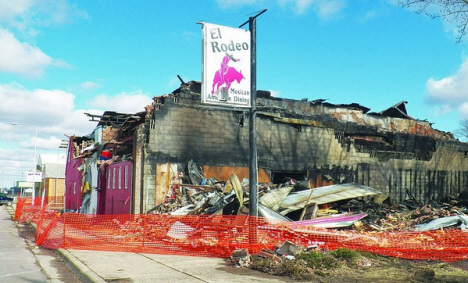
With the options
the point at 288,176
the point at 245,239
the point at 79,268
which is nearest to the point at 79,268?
the point at 79,268

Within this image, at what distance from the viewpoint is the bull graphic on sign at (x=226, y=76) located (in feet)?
34.7

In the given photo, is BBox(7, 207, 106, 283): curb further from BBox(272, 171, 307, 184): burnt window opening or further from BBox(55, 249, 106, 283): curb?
BBox(272, 171, 307, 184): burnt window opening

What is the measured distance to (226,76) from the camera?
10.6 metres


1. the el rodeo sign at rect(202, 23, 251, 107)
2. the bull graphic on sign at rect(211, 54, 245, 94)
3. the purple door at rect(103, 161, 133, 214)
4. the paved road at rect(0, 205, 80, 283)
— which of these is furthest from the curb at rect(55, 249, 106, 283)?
the purple door at rect(103, 161, 133, 214)

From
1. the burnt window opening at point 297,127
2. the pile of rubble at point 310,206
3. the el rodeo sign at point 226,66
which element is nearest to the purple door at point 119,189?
the pile of rubble at point 310,206

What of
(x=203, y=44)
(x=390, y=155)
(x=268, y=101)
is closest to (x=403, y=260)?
(x=203, y=44)

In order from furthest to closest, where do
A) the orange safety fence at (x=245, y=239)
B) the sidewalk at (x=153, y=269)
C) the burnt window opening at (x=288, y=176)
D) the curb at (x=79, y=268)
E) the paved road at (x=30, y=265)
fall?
1. the burnt window opening at (x=288, y=176)
2. the orange safety fence at (x=245, y=239)
3. the paved road at (x=30, y=265)
4. the curb at (x=79, y=268)
5. the sidewalk at (x=153, y=269)

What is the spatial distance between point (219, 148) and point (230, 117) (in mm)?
1554

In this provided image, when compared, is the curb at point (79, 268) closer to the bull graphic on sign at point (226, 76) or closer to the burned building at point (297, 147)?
the bull graphic on sign at point (226, 76)

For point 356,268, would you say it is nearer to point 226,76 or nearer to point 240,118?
point 226,76

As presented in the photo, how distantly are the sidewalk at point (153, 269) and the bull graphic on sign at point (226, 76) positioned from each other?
13.0 ft

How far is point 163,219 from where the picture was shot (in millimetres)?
13219

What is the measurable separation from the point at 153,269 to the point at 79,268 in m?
1.55

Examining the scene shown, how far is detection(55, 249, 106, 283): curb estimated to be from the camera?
814 centimetres
